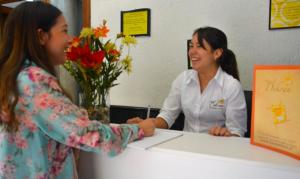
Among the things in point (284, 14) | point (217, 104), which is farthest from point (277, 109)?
point (284, 14)

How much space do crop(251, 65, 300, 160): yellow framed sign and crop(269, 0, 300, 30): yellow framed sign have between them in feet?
3.16

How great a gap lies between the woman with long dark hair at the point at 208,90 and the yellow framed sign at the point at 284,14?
A: 0.32 m

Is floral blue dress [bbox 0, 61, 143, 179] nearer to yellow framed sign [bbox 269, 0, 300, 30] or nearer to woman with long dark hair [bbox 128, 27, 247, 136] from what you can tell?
woman with long dark hair [bbox 128, 27, 247, 136]

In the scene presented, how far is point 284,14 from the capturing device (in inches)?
64.6

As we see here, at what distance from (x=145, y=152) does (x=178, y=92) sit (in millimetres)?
852

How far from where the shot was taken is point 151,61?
2.18 m

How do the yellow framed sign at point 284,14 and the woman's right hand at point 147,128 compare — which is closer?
the woman's right hand at point 147,128

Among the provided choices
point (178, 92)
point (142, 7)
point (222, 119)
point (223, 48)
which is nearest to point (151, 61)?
point (142, 7)

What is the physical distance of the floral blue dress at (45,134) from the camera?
77 cm

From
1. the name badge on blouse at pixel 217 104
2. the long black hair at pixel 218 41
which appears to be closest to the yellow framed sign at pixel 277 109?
the name badge on blouse at pixel 217 104

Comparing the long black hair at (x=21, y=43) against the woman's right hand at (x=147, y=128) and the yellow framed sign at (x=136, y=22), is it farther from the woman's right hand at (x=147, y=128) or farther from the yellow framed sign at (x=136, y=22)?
the yellow framed sign at (x=136, y=22)

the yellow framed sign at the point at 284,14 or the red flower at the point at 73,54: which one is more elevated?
the yellow framed sign at the point at 284,14

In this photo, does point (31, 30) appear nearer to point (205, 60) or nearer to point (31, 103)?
point (31, 103)

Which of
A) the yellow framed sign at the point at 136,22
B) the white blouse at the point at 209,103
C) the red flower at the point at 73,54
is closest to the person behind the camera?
the red flower at the point at 73,54
